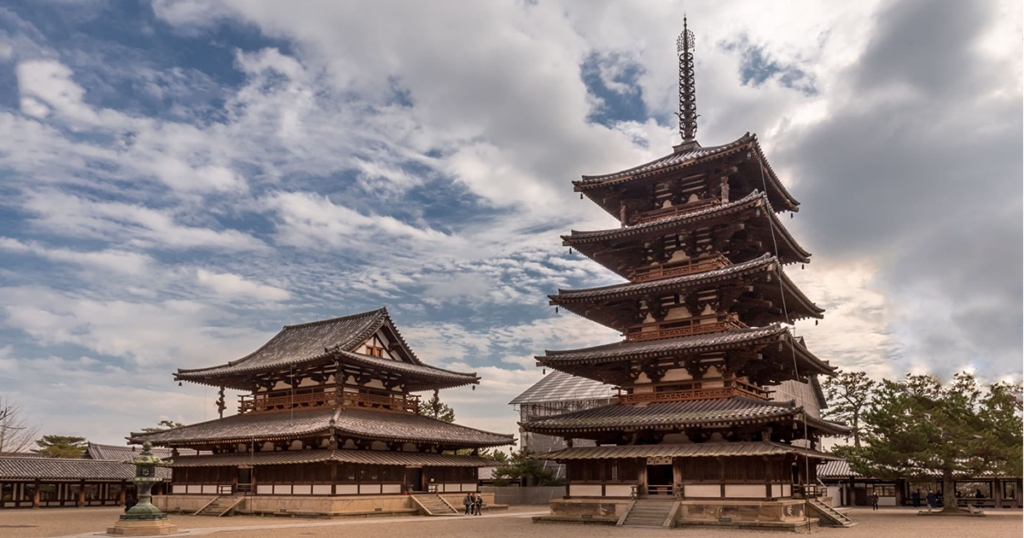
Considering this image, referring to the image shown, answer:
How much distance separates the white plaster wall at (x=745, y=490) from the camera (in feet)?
96.8

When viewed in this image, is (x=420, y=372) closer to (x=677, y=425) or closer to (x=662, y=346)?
(x=662, y=346)

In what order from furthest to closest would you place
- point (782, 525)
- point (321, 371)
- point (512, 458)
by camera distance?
1. point (512, 458)
2. point (321, 371)
3. point (782, 525)

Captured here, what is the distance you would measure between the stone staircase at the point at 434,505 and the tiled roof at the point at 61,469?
1887 cm

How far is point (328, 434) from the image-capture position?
1517 inches

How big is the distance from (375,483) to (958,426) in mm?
32409

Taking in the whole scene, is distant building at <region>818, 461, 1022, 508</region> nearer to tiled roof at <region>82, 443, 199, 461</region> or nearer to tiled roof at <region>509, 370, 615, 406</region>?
tiled roof at <region>509, 370, 615, 406</region>

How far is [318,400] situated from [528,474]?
20807 millimetres

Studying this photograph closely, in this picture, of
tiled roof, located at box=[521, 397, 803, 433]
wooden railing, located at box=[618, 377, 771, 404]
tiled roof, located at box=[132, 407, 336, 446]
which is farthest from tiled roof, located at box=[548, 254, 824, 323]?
tiled roof, located at box=[132, 407, 336, 446]

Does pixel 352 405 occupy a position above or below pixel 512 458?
above

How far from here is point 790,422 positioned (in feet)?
96.8

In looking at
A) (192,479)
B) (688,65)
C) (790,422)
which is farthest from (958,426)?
(192,479)

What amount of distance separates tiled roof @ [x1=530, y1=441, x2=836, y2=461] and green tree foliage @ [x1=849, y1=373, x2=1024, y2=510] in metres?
12.0

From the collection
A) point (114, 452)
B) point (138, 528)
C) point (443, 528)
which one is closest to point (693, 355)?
point (443, 528)

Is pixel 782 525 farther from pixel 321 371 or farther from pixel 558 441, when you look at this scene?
pixel 558 441
